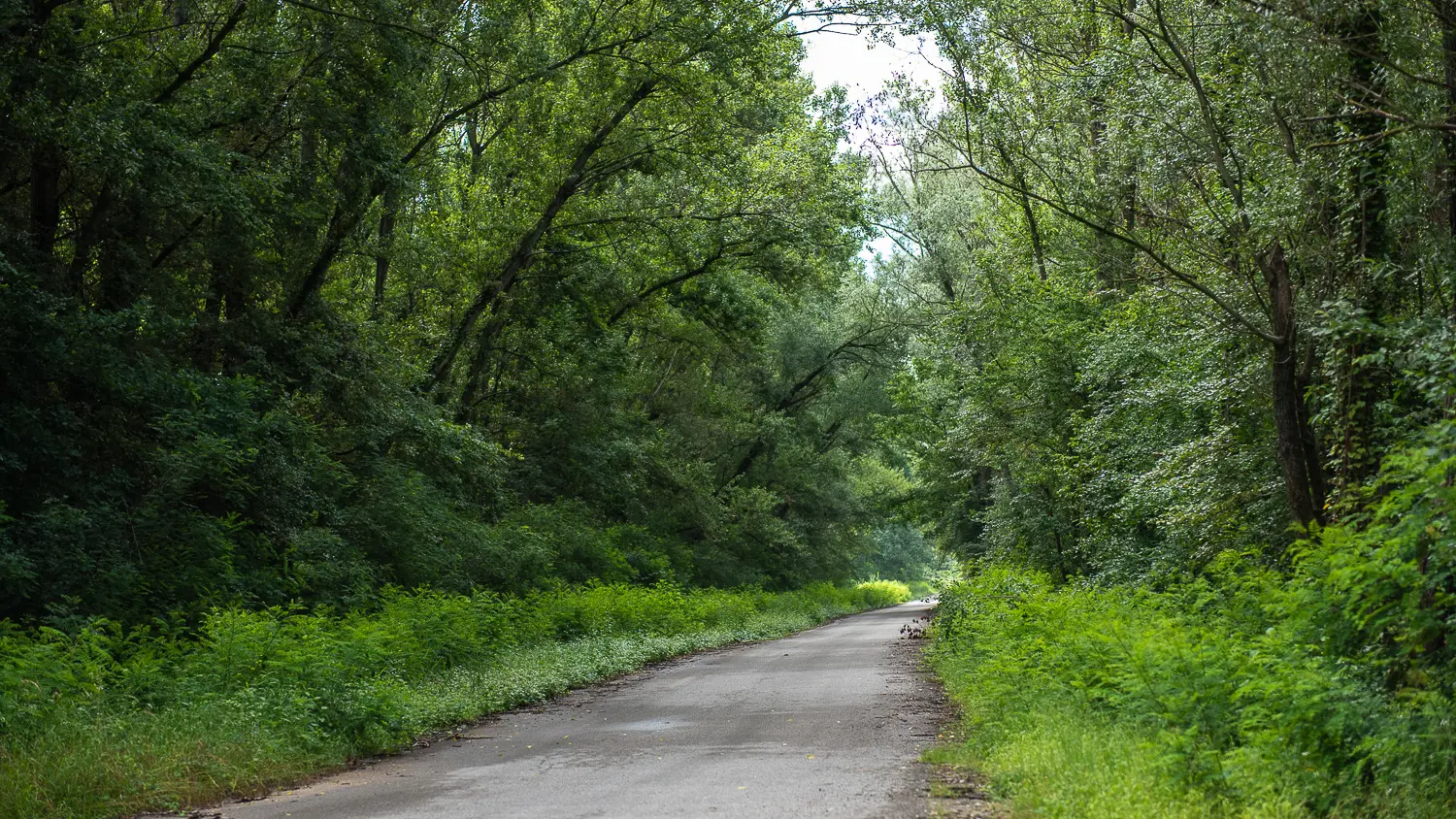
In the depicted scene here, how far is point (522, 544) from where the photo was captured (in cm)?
→ 2309

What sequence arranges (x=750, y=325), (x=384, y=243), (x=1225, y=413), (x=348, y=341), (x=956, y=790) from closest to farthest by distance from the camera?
(x=956, y=790) < (x=1225, y=413) < (x=348, y=341) < (x=384, y=243) < (x=750, y=325)

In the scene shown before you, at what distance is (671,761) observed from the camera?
9.03 meters

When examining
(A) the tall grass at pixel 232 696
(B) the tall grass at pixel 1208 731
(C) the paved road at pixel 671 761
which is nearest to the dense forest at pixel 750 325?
(B) the tall grass at pixel 1208 731

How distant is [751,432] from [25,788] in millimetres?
30879

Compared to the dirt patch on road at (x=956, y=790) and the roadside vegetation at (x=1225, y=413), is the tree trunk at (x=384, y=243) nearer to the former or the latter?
the roadside vegetation at (x=1225, y=413)

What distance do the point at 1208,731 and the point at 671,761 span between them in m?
4.17

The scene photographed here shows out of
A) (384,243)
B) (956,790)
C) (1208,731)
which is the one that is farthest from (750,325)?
(1208,731)

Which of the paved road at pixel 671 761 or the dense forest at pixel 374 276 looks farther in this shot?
the dense forest at pixel 374 276

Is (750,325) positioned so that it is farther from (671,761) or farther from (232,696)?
(671,761)

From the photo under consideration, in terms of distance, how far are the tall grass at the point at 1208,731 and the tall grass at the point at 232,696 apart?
5524 mm

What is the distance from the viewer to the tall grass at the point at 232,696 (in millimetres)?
7840

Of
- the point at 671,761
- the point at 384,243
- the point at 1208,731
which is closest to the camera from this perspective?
the point at 1208,731

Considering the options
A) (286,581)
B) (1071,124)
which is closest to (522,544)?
(286,581)

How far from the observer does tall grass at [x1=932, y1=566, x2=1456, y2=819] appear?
598 cm
